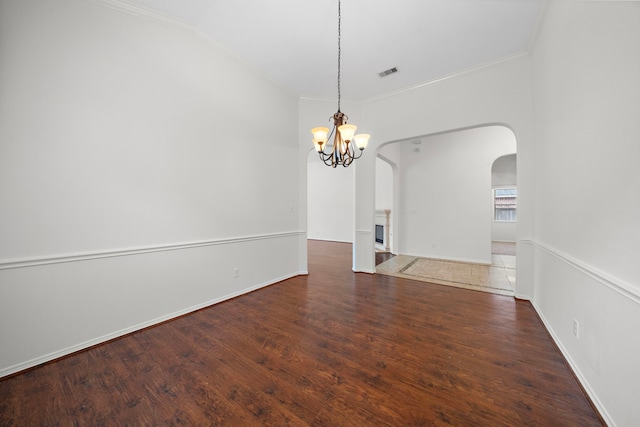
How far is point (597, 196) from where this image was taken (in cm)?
147

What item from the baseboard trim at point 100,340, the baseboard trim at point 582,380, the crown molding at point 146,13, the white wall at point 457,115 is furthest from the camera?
the white wall at point 457,115

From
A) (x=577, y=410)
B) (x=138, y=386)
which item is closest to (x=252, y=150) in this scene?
(x=138, y=386)

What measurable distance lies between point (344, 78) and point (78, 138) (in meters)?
3.42

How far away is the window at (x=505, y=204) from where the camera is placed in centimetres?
846

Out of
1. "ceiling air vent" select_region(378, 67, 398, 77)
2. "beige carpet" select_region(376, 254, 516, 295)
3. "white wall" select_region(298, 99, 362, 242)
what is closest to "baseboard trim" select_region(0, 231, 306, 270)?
"beige carpet" select_region(376, 254, 516, 295)

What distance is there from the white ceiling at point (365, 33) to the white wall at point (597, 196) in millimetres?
651

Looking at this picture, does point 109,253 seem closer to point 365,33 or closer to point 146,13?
point 146,13

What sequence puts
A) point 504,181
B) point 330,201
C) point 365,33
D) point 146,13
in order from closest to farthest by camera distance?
point 146,13, point 365,33, point 504,181, point 330,201

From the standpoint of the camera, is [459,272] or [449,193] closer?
[459,272]

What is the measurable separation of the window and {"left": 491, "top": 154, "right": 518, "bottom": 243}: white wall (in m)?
0.18

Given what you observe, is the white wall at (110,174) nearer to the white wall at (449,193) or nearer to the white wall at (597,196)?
the white wall at (597,196)

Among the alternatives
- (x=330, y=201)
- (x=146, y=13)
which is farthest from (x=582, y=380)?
(x=330, y=201)

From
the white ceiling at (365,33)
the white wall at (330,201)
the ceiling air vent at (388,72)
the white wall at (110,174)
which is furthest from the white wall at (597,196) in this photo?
the white wall at (330,201)

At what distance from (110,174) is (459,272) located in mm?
5456
